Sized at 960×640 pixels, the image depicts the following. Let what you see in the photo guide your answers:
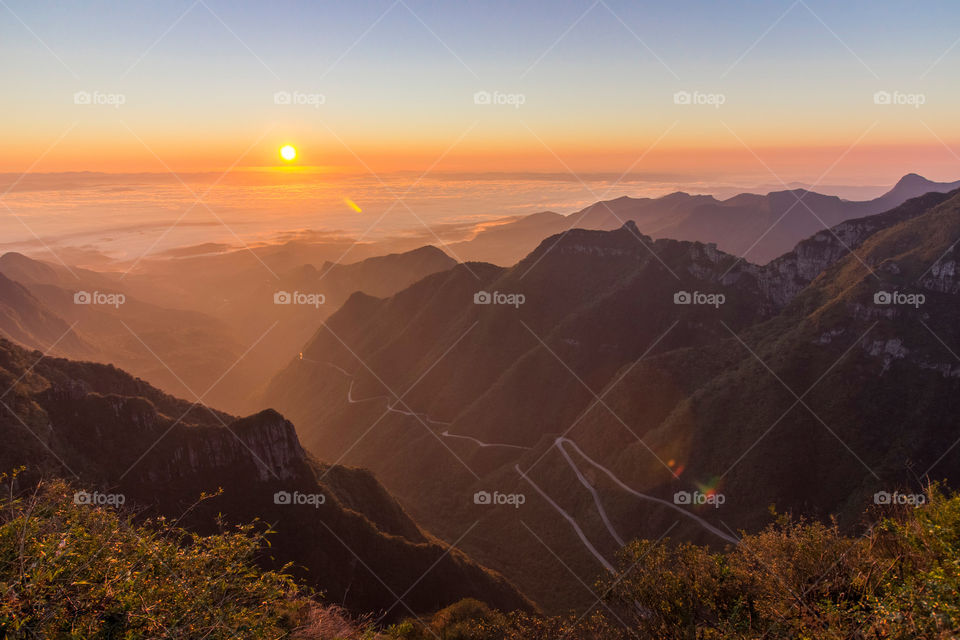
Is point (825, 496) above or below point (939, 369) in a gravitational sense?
below

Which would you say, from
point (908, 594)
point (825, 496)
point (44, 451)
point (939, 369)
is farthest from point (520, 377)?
point (908, 594)

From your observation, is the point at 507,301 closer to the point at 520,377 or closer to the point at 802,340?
the point at 520,377

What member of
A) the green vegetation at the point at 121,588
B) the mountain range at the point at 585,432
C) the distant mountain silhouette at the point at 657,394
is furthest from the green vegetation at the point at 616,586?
the distant mountain silhouette at the point at 657,394

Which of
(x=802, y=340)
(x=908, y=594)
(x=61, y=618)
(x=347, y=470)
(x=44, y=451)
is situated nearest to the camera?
(x=61, y=618)

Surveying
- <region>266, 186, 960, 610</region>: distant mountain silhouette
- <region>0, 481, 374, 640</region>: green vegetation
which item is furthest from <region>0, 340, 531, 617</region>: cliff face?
<region>0, 481, 374, 640</region>: green vegetation

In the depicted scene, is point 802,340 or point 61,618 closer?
point 61,618

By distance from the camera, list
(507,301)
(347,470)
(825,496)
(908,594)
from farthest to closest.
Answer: (507,301) < (347,470) < (825,496) < (908,594)

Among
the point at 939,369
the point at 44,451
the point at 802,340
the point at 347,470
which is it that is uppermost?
the point at 802,340

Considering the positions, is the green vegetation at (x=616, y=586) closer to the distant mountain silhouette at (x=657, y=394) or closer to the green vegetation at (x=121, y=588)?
the green vegetation at (x=121, y=588)

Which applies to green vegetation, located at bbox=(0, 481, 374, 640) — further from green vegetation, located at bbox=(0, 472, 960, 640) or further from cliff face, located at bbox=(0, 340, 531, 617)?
cliff face, located at bbox=(0, 340, 531, 617)
